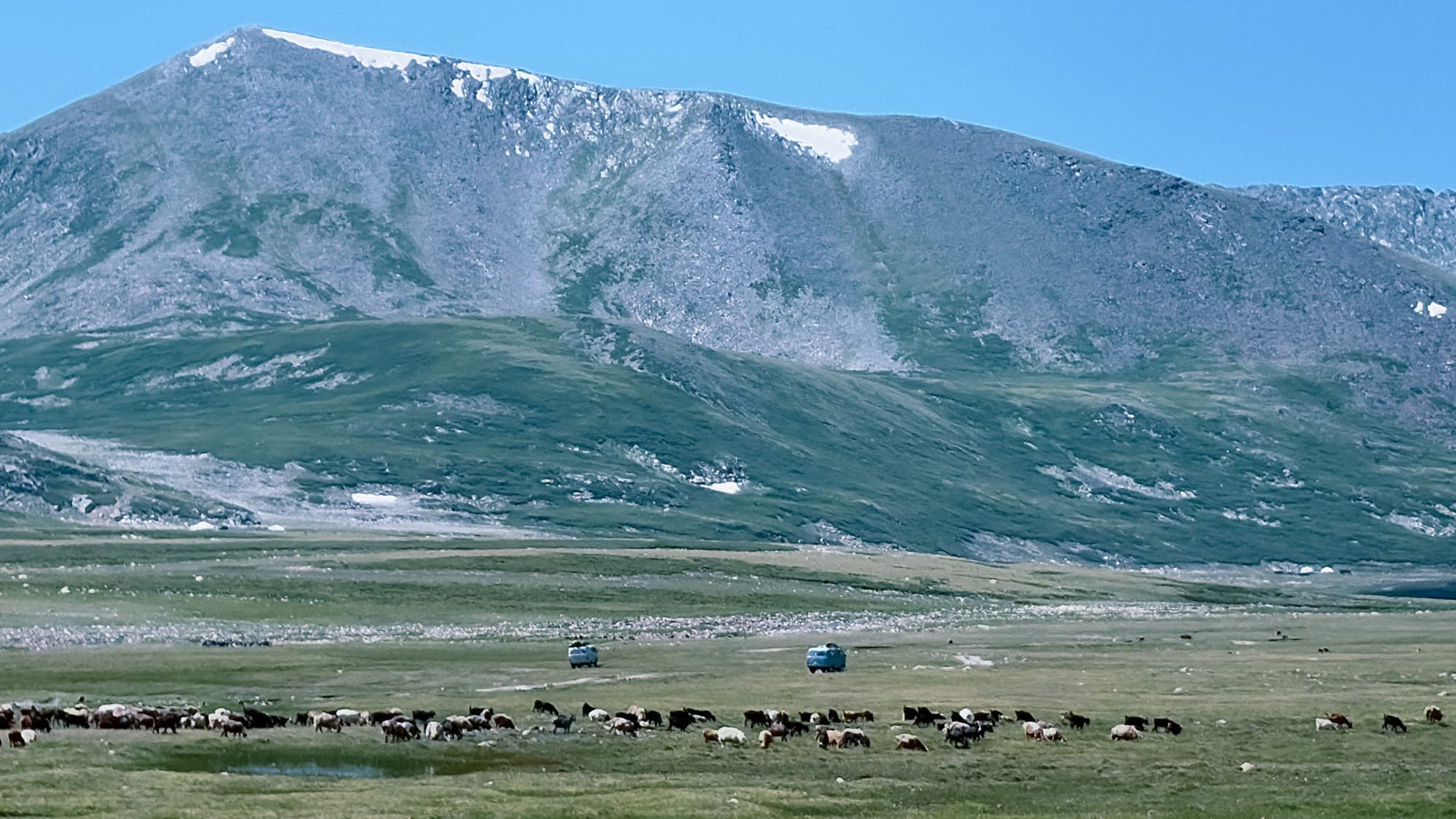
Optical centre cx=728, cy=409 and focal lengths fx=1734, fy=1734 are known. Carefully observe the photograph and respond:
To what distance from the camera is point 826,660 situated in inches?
3027

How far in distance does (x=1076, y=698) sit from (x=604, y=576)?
90189mm

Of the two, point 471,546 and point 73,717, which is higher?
point 471,546

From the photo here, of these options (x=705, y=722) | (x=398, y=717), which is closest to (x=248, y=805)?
(x=398, y=717)

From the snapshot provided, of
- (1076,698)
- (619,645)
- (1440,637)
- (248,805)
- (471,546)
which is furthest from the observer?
(471,546)

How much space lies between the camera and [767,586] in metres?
151

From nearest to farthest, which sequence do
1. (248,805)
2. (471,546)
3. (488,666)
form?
(248,805), (488,666), (471,546)

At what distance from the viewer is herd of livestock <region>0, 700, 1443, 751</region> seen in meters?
50.3

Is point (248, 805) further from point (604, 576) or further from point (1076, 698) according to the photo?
point (604, 576)

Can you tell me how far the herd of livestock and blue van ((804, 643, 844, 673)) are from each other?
68.1 feet

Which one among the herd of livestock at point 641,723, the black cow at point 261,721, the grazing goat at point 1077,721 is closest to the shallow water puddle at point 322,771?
the herd of livestock at point 641,723

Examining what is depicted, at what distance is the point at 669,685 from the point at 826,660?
978 centimetres

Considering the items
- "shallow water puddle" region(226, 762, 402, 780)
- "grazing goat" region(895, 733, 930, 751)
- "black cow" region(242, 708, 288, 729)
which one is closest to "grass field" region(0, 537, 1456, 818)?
"shallow water puddle" region(226, 762, 402, 780)

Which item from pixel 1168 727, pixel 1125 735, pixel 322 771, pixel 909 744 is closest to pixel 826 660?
pixel 1168 727

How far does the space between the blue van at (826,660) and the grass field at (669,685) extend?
1.75 meters
